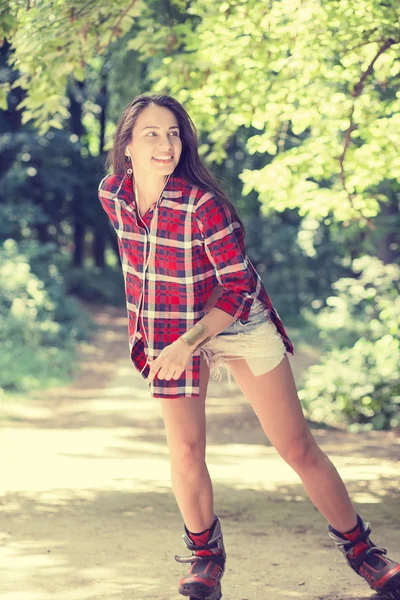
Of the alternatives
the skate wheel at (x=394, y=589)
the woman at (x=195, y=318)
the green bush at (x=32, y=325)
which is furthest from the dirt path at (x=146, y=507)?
the green bush at (x=32, y=325)

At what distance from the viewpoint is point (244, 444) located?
814 centimetres

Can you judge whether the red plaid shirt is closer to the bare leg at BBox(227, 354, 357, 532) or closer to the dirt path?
the bare leg at BBox(227, 354, 357, 532)

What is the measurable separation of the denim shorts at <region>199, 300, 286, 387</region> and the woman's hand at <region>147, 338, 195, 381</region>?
24cm

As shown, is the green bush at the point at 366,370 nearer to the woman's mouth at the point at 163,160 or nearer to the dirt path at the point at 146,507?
the dirt path at the point at 146,507

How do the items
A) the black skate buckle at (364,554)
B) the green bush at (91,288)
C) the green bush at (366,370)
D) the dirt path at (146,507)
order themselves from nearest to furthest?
the black skate buckle at (364,554) → the dirt path at (146,507) → the green bush at (366,370) → the green bush at (91,288)

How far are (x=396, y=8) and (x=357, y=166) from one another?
1.61 meters

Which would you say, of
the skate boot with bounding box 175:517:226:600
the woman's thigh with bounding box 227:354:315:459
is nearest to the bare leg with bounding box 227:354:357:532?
the woman's thigh with bounding box 227:354:315:459

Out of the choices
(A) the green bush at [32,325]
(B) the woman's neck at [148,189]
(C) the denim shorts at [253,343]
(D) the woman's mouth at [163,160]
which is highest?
(D) the woman's mouth at [163,160]

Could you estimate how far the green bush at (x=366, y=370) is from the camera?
8.80m

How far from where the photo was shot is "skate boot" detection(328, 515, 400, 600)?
3.36 m

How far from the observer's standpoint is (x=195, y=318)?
327 centimetres

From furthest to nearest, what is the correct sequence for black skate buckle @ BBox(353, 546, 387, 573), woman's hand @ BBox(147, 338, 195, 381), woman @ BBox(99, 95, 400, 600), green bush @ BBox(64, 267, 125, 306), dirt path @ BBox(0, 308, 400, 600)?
green bush @ BBox(64, 267, 125, 306) → dirt path @ BBox(0, 308, 400, 600) → black skate buckle @ BBox(353, 546, 387, 573) → woman @ BBox(99, 95, 400, 600) → woman's hand @ BBox(147, 338, 195, 381)

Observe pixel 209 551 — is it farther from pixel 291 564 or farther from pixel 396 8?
pixel 396 8

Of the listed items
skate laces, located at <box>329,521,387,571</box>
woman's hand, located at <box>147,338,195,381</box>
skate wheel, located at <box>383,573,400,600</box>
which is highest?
woman's hand, located at <box>147,338,195,381</box>
